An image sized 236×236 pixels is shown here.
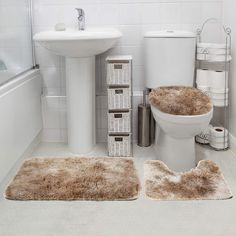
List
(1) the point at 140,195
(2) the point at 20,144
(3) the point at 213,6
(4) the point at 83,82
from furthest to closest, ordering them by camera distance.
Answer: (3) the point at 213,6 → (4) the point at 83,82 → (2) the point at 20,144 → (1) the point at 140,195

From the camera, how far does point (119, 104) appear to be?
92.2 inches

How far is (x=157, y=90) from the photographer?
2170 mm

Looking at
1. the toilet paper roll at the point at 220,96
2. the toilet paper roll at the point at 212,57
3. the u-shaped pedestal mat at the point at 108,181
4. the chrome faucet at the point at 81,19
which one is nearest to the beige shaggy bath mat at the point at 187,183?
the u-shaped pedestal mat at the point at 108,181

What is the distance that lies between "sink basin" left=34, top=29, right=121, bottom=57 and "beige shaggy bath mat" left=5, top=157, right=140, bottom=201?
2.41 ft

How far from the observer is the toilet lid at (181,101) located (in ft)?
6.41

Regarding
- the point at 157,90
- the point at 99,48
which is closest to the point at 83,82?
the point at 99,48

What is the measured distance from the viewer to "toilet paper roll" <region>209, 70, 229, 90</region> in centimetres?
238

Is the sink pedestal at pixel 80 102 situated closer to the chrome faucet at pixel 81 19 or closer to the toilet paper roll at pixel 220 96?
the chrome faucet at pixel 81 19

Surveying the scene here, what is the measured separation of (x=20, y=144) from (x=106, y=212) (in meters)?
0.81

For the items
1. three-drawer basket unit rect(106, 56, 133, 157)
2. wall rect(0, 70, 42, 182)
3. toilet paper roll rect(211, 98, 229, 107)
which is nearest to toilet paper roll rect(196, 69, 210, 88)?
toilet paper roll rect(211, 98, 229, 107)

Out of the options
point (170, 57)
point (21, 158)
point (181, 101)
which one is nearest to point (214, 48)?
point (170, 57)

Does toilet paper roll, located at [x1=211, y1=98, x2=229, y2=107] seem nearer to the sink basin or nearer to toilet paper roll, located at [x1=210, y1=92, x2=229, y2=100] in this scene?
toilet paper roll, located at [x1=210, y1=92, x2=229, y2=100]

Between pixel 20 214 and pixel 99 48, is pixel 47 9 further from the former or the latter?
pixel 20 214

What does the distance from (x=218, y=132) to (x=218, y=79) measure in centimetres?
39
